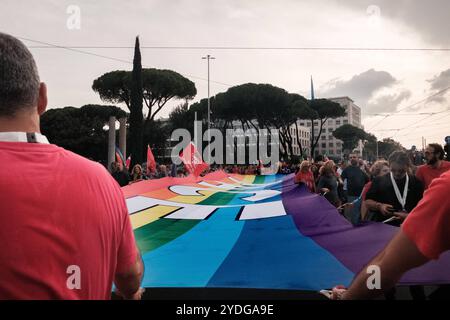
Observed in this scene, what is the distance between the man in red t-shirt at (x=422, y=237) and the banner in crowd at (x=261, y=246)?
6.52 ft

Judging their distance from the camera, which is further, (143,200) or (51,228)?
(143,200)

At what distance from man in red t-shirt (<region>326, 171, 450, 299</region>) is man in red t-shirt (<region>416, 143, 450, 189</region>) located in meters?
4.67

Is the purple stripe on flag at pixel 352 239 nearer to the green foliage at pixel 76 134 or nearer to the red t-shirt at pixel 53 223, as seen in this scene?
the red t-shirt at pixel 53 223

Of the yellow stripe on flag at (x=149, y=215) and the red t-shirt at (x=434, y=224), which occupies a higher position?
the red t-shirt at (x=434, y=224)

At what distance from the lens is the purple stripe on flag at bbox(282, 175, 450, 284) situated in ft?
9.35

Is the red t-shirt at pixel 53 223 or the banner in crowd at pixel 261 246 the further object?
the banner in crowd at pixel 261 246

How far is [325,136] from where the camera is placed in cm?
12725

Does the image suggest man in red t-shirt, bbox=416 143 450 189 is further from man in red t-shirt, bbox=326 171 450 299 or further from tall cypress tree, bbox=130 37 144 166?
tall cypress tree, bbox=130 37 144 166

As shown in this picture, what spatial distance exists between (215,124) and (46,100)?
52.5m

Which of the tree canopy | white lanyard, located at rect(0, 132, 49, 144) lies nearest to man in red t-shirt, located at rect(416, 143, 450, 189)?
white lanyard, located at rect(0, 132, 49, 144)

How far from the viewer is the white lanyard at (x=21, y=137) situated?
3.48 ft

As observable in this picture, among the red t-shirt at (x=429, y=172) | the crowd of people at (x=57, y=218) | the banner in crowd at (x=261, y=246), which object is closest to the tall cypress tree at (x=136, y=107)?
the banner in crowd at (x=261, y=246)
